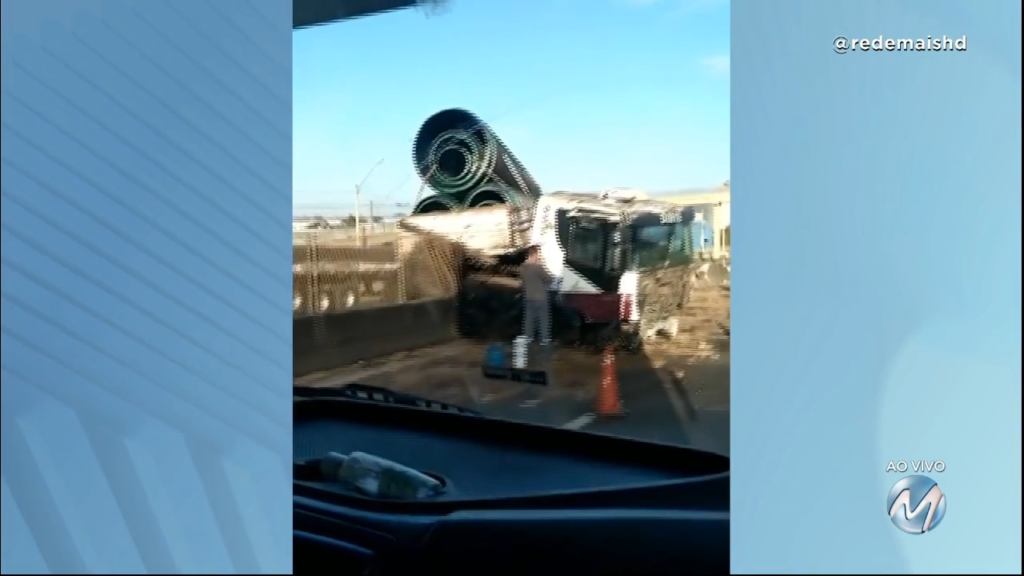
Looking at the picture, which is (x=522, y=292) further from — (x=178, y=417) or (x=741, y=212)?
(x=178, y=417)

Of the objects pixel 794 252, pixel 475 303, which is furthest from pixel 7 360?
pixel 794 252

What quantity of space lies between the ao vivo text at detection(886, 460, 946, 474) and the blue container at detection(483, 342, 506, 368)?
929 mm

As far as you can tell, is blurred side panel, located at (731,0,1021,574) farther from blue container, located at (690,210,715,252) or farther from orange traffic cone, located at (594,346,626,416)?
orange traffic cone, located at (594,346,626,416)

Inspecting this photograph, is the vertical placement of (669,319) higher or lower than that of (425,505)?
higher

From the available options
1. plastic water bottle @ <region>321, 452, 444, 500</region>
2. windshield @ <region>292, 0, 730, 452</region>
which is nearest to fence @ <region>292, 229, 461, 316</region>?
windshield @ <region>292, 0, 730, 452</region>

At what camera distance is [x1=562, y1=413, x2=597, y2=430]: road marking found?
4.93ft

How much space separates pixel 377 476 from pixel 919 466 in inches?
50.3

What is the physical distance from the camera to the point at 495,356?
1524 mm

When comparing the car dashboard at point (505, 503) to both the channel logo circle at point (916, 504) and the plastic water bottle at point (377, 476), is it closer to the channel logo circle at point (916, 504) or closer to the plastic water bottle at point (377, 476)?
the plastic water bottle at point (377, 476)

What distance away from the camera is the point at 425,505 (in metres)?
1.53

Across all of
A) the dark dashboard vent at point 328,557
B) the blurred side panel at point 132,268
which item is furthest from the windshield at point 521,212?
the dark dashboard vent at point 328,557

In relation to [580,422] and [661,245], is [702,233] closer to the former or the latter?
[661,245]

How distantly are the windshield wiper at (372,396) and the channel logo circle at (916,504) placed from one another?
101cm

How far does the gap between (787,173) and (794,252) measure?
18cm
